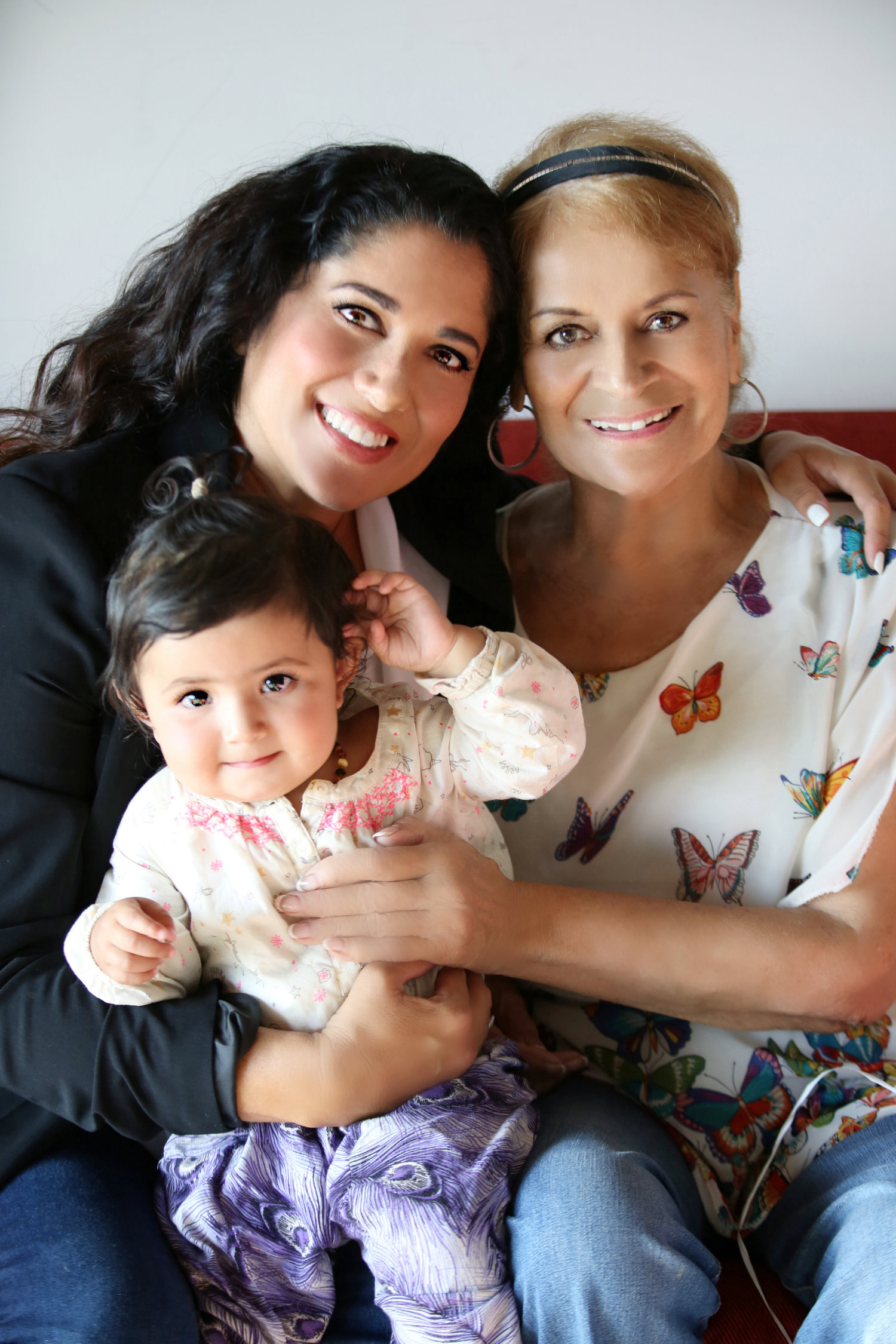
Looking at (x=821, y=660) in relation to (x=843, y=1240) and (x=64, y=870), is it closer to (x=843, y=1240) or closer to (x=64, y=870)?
(x=843, y=1240)

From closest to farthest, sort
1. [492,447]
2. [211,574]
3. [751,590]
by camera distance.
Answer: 1. [211,574]
2. [751,590]
3. [492,447]

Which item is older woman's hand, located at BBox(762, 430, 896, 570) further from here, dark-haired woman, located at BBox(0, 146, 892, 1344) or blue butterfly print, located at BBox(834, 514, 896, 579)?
dark-haired woman, located at BBox(0, 146, 892, 1344)

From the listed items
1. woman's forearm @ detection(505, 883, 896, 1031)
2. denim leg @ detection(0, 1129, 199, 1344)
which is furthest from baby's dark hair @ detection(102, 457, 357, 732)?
denim leg @ detection(0, 1129, 199, 1344)

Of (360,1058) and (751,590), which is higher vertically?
(751,590)

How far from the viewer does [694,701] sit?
1480 millimetres

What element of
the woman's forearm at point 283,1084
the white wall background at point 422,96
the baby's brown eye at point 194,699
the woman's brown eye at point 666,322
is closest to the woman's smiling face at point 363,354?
the woman's brown eye at point 666,322

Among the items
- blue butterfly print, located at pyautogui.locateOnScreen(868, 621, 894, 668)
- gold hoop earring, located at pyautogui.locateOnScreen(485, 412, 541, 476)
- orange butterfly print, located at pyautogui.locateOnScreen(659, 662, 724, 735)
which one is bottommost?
orange butterfly print, located at pyautogui.locateOnScreen(659, 662, 724, 735)

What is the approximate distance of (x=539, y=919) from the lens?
1.30 m

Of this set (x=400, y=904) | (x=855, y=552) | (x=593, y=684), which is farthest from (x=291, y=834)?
(x=855, y=552)

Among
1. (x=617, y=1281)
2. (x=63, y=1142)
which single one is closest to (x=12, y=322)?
(x=63, y=1142)

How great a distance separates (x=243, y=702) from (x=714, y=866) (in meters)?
0.73

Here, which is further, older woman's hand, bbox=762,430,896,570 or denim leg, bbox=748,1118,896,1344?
older woman's hand, bbox=762,430,896,570

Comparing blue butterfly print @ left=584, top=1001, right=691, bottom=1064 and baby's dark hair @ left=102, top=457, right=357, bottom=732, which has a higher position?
baby's dark hair @ left=102, top=457, right=357, bottom=732

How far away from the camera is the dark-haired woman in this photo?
3.71 feet
